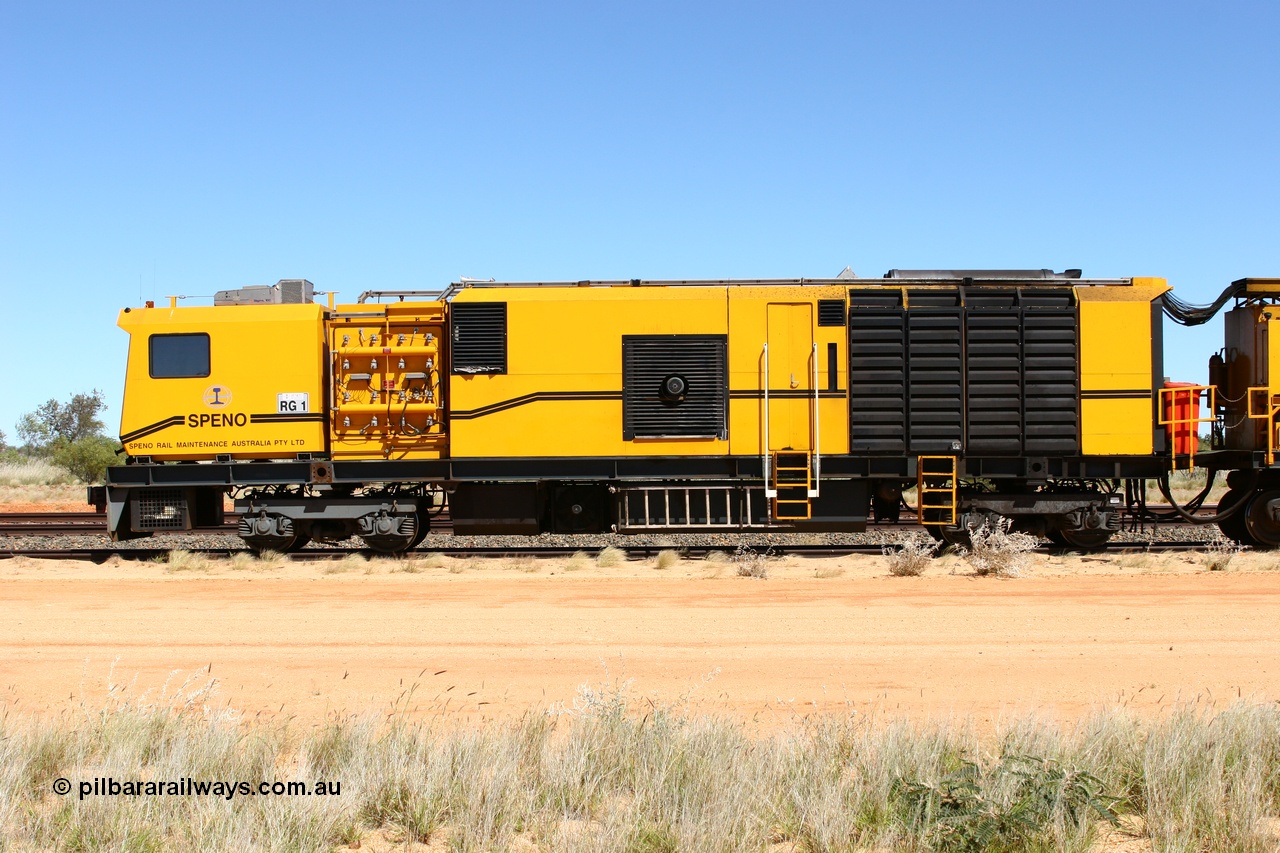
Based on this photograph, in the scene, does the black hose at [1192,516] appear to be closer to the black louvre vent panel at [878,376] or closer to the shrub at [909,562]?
the shrub at [909,562]

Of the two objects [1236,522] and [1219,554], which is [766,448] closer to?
[1219,554]

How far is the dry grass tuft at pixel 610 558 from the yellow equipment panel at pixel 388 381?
2.95 meters

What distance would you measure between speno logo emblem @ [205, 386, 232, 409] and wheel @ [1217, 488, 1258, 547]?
15.7m

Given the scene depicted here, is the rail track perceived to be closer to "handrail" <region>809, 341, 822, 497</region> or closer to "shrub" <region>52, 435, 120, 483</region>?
"handrail" <region>809, 341, 822, 497</region>

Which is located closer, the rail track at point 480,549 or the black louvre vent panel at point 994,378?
the black louvre vent panel at point 994,378

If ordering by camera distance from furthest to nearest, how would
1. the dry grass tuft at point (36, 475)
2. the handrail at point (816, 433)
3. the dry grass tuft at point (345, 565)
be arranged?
1. the dry grass tuft at point (36, 475)
2. the handrail at point (816, 433)
3. the dry grass tuft at point (345, 565)

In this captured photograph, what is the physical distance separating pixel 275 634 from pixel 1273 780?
8479 millimetres

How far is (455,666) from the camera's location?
8.87m

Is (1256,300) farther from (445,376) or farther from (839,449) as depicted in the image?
(445,376)

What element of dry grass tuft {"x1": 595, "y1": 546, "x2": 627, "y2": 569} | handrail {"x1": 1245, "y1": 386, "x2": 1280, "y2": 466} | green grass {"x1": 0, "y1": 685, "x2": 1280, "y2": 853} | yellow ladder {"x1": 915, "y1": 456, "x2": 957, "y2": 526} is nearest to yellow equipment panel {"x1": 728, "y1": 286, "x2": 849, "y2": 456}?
yellow ladder {"x1": 915, "y1": 456, "x2": 957, "y2": 526}

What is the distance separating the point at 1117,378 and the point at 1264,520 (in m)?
3.47

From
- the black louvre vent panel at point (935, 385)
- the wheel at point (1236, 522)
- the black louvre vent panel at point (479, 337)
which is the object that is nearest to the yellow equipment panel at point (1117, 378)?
the black louvre vent panel at point (935, 385)

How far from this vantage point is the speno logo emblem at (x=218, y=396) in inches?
621

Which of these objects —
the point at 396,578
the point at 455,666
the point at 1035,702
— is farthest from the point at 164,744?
the point at 396,578
